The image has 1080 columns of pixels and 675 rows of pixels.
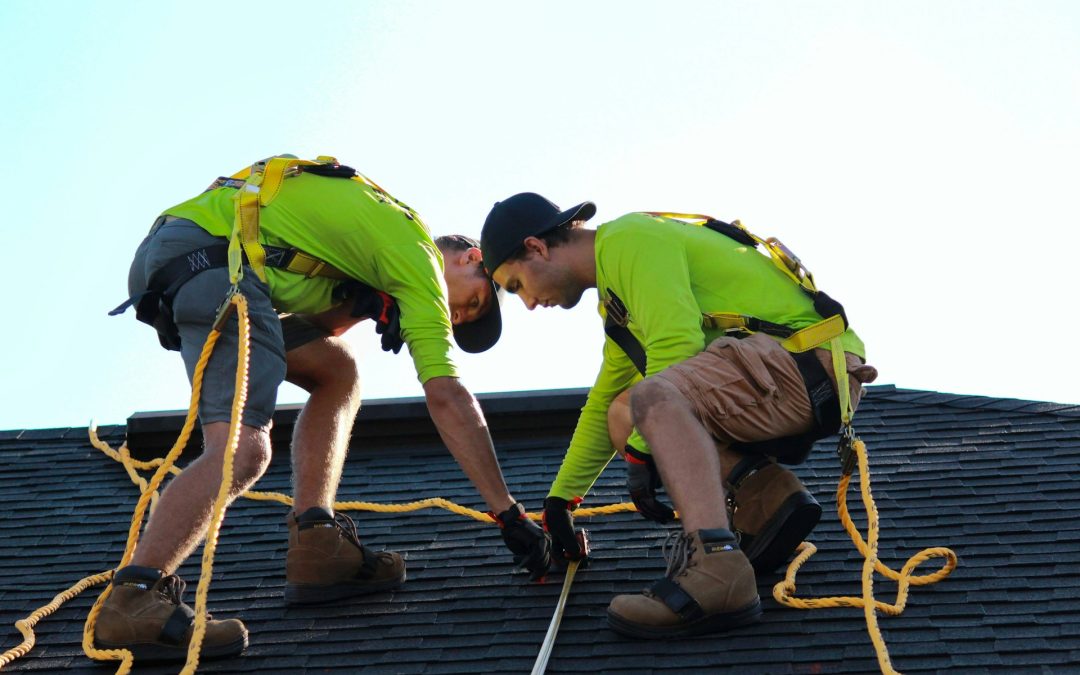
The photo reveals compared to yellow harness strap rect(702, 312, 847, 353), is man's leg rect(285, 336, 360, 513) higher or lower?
lower

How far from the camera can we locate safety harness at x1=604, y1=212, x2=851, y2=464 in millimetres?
3809

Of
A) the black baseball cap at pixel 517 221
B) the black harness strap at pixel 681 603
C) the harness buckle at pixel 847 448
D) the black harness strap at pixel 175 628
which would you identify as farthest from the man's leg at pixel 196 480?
the harness buckle at pixel 847 448

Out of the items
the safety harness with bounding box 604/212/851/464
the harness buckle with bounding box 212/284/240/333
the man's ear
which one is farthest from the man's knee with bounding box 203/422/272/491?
the safety harness with bounding box 604/212/851/464

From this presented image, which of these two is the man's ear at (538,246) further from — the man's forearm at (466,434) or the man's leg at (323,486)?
the man's leg at (323,486)

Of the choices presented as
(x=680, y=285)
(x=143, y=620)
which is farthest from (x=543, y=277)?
(x=143, y=620)

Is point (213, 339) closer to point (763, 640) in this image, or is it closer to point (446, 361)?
point (446, 361)

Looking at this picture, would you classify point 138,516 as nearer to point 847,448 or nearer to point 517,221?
point 517,221

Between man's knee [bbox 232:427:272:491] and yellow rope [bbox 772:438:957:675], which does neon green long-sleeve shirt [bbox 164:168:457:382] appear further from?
yellow rope [bbox 772:438:957:675]

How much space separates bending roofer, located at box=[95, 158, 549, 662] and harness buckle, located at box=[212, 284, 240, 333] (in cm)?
3

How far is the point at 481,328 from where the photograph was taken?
4.73 metres

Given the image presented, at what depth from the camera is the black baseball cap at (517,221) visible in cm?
403

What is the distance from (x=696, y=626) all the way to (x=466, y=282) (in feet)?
5.36

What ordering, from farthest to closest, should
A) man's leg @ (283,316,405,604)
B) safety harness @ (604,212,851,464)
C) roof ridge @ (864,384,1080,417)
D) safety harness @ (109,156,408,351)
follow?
roof ridge @ (864,384,1080,417) < man's leg @ (283,316,405,604) < safety harness @ (109,156,408,351) < safety harness @ (604,212,851,464)

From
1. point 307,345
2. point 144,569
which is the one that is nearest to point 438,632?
point 144,569
